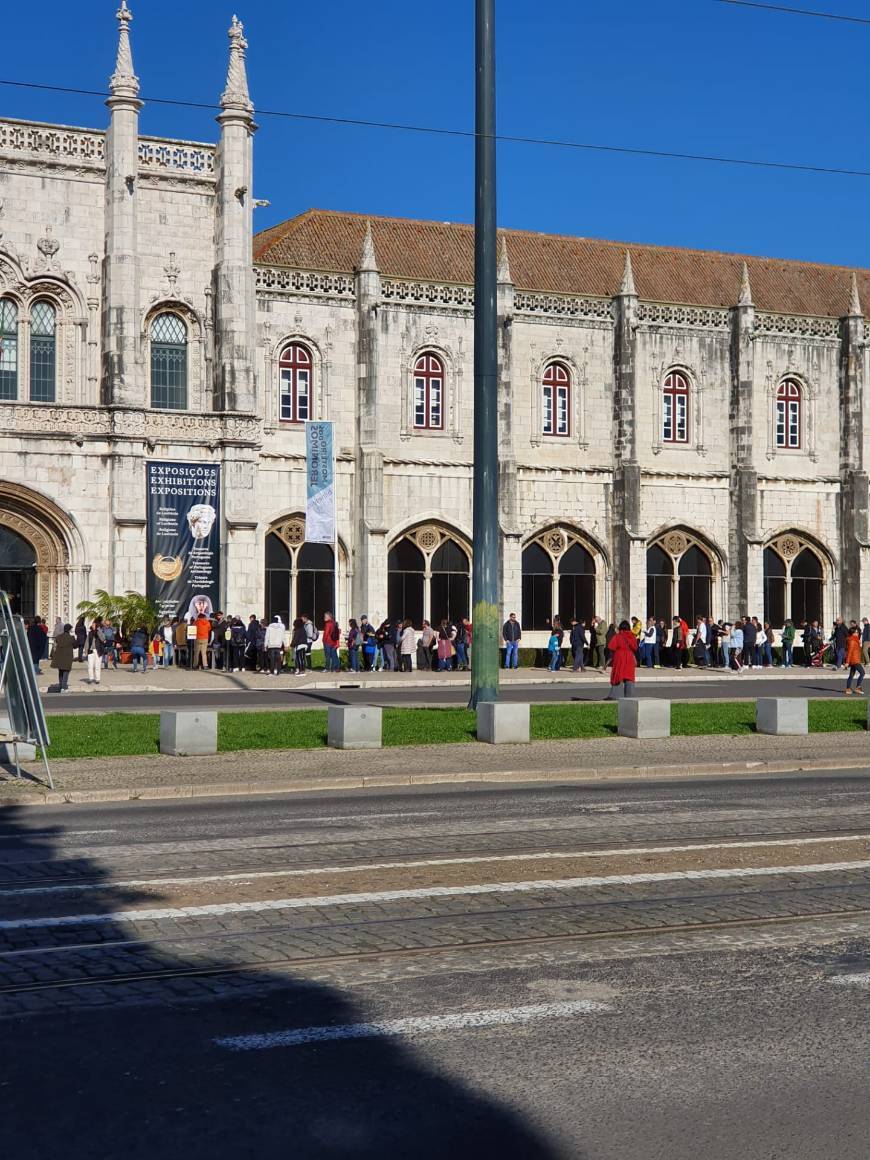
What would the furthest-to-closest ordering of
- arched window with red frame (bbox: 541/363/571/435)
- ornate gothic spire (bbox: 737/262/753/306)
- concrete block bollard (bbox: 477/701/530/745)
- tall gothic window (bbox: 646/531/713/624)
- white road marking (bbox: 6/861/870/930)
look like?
ornate gothic spire (bbox: 737/262/753/306), tall gothic window (bbox: 646/531/713/624), arched window with red frame (bbox: 541/363/571/435), concrete block bollard (bbox: 477/701/530/745), white road marking (bbox: 6/861/870/930)

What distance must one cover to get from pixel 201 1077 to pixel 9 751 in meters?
13.3

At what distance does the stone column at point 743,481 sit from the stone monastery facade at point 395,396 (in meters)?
0.08

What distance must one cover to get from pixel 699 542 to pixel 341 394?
13127mm

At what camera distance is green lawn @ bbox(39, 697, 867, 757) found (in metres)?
21.0

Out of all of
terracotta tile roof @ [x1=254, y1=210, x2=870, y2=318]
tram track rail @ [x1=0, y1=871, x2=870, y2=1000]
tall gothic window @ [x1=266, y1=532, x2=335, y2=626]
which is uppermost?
terracotta tile roof @ [x1=254, y1=210, x2=870, y2=318]

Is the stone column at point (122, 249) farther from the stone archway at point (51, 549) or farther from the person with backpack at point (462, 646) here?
the person with backpack at point (462, 646)

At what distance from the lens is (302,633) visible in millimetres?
41406

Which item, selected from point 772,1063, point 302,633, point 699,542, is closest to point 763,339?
point 699,542

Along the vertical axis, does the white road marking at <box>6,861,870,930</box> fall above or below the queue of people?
below

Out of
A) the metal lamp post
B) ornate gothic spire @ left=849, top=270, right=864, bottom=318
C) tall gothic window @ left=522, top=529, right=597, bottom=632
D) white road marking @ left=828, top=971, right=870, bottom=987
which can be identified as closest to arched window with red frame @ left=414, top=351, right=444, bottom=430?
tall gothic window @ left=522, top=529, right=597, bottom=632

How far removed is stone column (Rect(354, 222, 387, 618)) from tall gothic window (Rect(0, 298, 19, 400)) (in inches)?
386

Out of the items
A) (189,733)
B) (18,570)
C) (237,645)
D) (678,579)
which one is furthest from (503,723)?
(678,579)

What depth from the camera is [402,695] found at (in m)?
32.2

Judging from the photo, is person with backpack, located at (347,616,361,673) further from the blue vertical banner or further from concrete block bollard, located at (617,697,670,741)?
concrete block bollard, located at (617,697,670,741)
